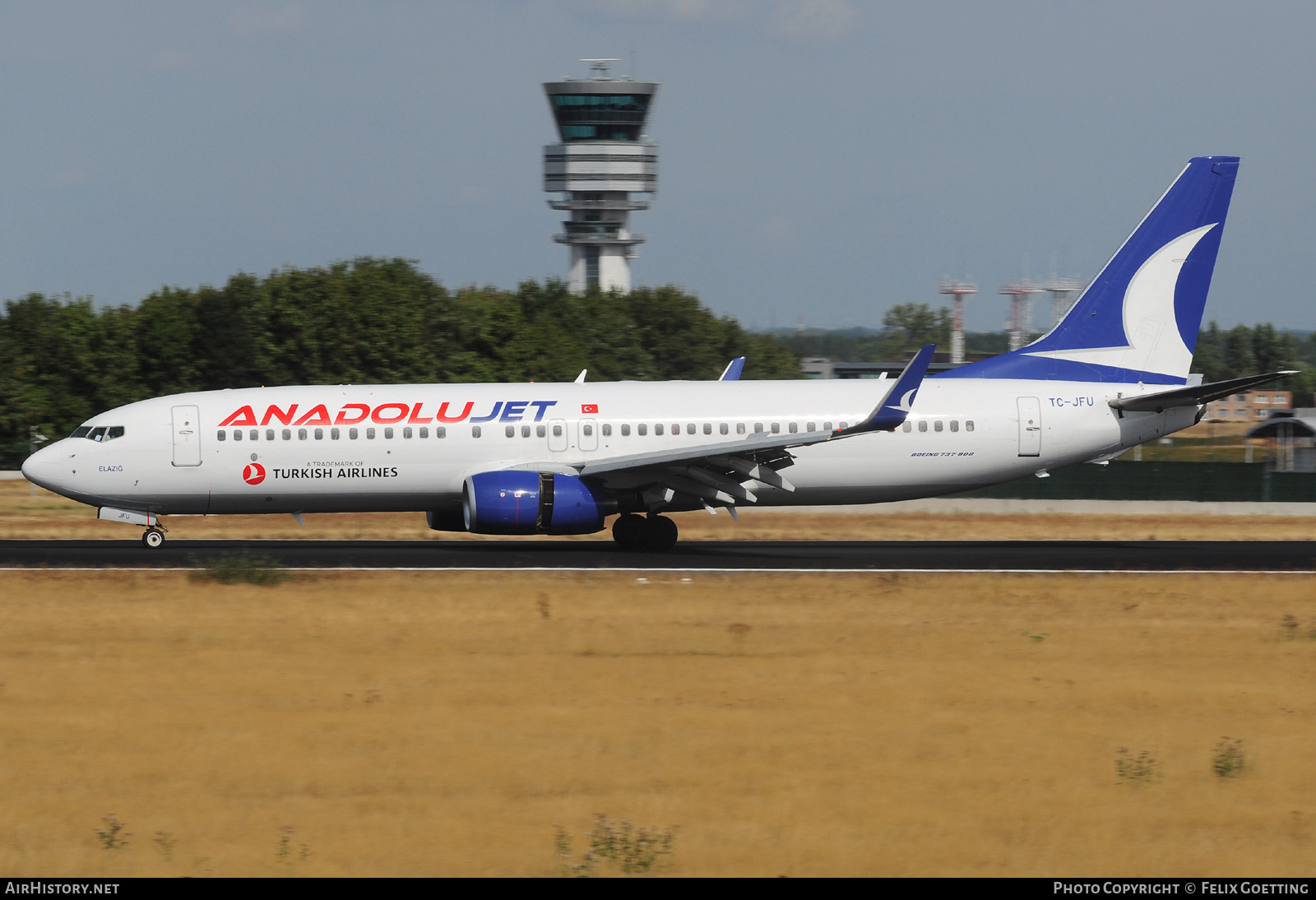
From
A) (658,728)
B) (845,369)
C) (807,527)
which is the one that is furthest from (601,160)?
(658,728)

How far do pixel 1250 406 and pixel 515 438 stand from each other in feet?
528

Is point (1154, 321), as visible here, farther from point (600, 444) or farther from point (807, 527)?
point (600, 444)

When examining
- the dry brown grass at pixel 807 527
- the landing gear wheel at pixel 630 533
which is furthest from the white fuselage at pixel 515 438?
the dry brown grass at pixel 807 527

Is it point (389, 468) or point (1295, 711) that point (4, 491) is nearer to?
point (389, 468)

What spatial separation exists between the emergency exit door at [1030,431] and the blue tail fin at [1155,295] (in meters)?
1.53

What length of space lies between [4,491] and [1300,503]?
141ft

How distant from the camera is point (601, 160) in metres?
119

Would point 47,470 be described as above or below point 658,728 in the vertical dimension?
above

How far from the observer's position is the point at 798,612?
63.5ft

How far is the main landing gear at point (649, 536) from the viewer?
27844mm

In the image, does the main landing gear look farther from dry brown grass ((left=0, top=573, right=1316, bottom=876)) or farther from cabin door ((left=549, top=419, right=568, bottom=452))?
dry brown grass ((left=0, top=573, right=1316, bottom=876))

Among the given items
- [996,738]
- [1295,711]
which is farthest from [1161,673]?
[996,738]

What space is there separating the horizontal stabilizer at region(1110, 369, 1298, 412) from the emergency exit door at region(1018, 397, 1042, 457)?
5.58 feet

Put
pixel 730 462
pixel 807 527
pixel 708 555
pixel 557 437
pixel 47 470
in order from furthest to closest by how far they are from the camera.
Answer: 1. pixel 807 527
2. pixel 557 437
3. pixel 708 555
4. pixel 47 470
5. pixel 730 462
